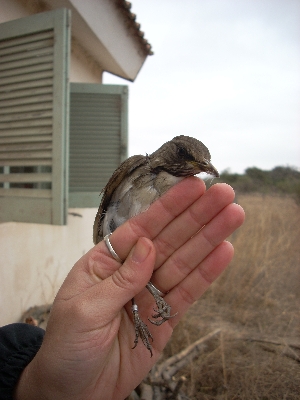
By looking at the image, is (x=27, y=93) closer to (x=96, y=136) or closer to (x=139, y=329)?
(x=96, y=136)

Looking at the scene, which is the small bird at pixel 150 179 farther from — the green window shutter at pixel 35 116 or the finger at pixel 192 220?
the green window shutter at pixel 35 116

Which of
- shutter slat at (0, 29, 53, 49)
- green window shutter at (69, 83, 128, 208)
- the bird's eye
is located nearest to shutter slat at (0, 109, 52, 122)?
shutter slat at (0, 29, 53, 49)

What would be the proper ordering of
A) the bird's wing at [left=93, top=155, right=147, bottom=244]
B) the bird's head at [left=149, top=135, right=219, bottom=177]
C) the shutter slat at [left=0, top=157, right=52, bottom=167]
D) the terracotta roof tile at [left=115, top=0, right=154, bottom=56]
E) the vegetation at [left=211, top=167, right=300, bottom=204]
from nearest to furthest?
the bird's head at [left=149, top=135, right=219, bottom=177] < the bird's wing at [left=93, top=155, right=147, bottom=244] < the shutter slat at [left=0, top=157, right=52, bottom=167] < the terracotta roof tile at [left=115, top=0, right=154, bottom=56] < the vegetation at [left=211, top=167, right=300, bottom=204]

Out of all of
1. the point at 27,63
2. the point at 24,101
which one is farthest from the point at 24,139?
the point at 27,63

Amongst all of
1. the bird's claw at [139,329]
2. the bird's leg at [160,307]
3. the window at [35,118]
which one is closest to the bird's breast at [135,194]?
the bird's leg at [160,307]

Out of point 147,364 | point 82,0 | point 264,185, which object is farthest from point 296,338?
point 264,185

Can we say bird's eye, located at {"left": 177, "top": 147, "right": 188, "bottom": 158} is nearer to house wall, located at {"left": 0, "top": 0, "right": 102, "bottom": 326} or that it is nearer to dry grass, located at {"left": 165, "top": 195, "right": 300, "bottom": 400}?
dry grass, located at {"left": 165, "top": 195, "right": 300, "bottom": 400}

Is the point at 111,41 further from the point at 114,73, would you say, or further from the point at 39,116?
the point at 39,116
